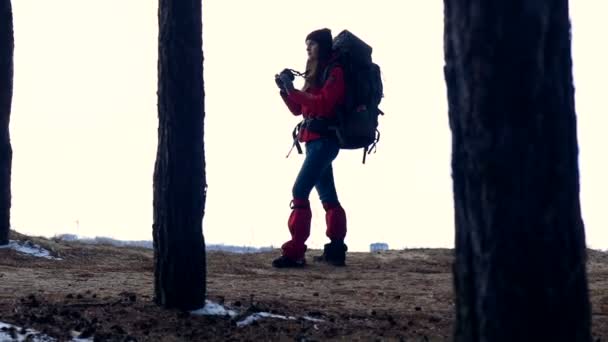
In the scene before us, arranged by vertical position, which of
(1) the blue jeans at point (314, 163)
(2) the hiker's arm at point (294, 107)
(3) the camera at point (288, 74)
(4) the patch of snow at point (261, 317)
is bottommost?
(4) the patch of snow at point (261, 317)

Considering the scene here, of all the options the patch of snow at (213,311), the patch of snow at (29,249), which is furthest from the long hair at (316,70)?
the patch of snow at (29,249)

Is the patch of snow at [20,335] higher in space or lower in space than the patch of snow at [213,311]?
lower

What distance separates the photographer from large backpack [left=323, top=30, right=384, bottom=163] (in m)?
10.1

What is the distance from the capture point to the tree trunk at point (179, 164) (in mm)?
6574

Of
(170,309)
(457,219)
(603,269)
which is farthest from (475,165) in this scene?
(603,269)

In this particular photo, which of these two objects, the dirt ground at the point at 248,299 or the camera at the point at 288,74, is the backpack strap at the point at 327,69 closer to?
the camera at the point at 288,74

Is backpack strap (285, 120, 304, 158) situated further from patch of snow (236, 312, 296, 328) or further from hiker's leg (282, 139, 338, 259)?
patch of snow (236, 312, 296, 328)

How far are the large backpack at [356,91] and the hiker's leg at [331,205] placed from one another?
0.63m

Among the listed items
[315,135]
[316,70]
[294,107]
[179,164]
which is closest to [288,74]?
[316,70]

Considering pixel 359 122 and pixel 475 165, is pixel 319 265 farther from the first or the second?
pixel 475 165

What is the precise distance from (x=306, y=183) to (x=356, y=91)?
1068 mm

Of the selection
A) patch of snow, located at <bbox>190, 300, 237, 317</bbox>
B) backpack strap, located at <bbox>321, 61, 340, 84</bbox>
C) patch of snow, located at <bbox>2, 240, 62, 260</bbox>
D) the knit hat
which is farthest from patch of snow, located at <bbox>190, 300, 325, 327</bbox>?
patch of snow, located at <bbox>2, 240, 62, 260</bbox>

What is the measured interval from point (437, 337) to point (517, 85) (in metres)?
2.90

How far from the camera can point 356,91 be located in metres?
10.1
